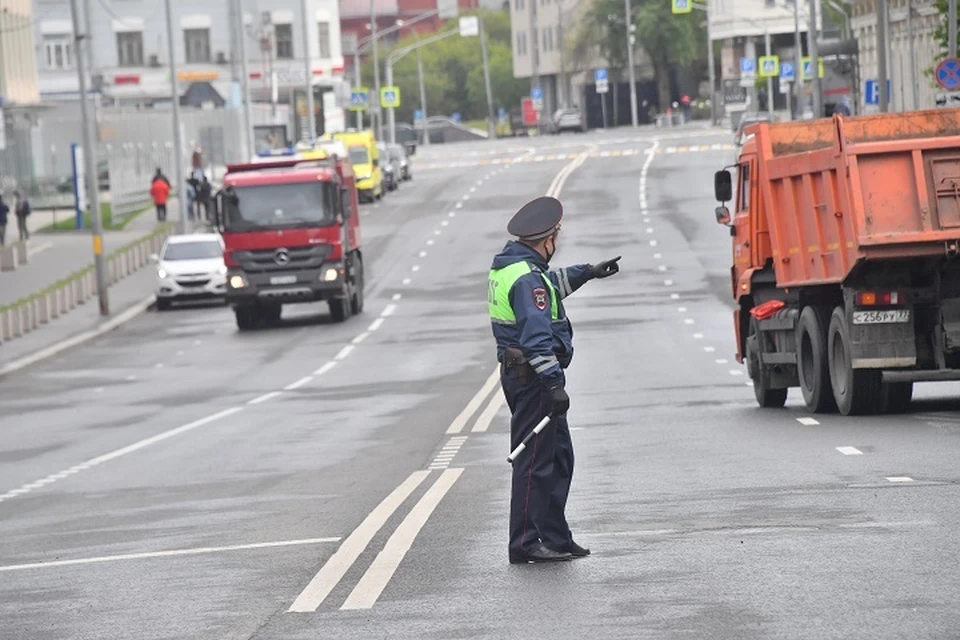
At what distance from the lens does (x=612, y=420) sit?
2162 centimetres

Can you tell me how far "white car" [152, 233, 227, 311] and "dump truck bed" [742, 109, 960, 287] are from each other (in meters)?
30.8

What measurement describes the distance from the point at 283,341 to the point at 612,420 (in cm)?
2047

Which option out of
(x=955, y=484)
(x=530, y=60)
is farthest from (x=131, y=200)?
(x=530, y=60)

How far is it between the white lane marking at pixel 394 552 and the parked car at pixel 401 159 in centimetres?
6891

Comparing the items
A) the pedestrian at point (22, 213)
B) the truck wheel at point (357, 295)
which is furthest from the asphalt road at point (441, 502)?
the pedestrian at point (22, 213)

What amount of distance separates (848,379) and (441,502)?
639 centimetres

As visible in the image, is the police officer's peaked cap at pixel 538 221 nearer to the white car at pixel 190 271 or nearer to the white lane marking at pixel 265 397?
the white lane marking at pixel 265 397

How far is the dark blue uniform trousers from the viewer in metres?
10.9

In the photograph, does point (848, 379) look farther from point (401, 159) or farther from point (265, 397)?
point (401, 159)

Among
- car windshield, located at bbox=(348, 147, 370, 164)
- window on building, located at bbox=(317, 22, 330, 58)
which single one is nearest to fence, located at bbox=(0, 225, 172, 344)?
car windshield, located at bbox=(348, 147, 370, 164)

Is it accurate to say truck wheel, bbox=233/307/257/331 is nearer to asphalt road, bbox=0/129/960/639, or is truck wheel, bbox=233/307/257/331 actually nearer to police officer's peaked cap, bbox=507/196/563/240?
asphalt road, bbox=0/129/960/639

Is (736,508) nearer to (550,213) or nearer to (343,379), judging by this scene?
(550,213)

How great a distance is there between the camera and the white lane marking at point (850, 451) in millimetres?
16050

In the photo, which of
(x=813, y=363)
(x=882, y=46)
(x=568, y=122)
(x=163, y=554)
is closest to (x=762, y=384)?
(x=813, y=363)
